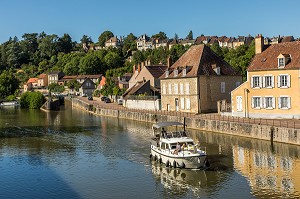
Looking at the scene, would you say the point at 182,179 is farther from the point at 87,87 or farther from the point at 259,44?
the point at 87,87

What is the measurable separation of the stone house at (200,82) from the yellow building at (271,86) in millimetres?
6851

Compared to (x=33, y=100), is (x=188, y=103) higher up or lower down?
lower down

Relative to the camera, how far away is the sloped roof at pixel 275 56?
1567 inches

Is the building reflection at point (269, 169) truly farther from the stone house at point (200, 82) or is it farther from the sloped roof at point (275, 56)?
the stone house at point (200, 82)

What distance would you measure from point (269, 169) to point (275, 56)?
1726cm

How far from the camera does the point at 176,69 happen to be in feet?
181

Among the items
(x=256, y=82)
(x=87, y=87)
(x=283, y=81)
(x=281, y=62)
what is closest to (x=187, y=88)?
(x=256, y=82)

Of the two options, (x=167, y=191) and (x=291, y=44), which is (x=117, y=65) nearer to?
(x=291, y=44)

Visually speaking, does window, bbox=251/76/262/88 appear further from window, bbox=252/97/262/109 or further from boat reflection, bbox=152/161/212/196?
boat reflection, bbox=152/161/212/196

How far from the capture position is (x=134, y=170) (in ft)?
97.2

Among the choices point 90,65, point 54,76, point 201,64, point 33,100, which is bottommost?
point 33,100

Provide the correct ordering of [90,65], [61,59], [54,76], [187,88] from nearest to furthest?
[187,88] < [90,65] < [54,76] < [61,59]

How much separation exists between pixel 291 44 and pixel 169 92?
19.2 meters

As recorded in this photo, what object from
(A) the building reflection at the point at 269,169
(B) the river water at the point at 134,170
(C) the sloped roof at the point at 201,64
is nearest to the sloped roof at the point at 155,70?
(C) the sloped roof at the point at 201,64
